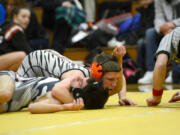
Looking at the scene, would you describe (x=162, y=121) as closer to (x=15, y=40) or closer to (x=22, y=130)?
(x=22, y=130)

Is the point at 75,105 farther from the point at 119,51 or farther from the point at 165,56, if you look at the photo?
the point at 165,56

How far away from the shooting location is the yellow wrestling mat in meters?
1.83

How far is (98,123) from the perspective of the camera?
2053 mm

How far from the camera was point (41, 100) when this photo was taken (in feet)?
8.95

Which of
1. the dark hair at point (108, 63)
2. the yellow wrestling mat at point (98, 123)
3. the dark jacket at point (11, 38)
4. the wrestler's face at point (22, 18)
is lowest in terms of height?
the yellow wrestling mat at point (98, 123)

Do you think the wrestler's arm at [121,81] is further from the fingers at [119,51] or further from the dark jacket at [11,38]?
the dark jacket at [11,38]

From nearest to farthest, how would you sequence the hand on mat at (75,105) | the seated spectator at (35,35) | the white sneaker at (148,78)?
the hand on mat at (75,105) < the white sneaker at (148,78) < the seated spectator at (35,35)

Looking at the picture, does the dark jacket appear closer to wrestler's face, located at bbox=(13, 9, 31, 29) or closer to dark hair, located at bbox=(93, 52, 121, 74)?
wrestler's face, located at bbox=(13, 9, 31, 29)

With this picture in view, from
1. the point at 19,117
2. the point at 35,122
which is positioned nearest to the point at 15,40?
the point at 19,117

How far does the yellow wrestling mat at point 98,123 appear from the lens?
5.99 ft

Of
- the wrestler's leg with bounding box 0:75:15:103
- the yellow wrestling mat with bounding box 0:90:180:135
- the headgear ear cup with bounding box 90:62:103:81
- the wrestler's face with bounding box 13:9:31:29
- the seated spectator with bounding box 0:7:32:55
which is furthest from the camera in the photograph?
the wrestler's face with bounding box 13:9:31:29

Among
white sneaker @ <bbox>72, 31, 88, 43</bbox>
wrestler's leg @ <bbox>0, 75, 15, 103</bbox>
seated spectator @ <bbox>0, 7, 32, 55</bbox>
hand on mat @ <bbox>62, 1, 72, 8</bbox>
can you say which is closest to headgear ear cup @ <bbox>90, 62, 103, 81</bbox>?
wrestler's leg @ <bbox>0, 75, 15, 103</bbox>

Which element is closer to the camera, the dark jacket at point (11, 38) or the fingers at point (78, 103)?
the fingers at point (78, 103)

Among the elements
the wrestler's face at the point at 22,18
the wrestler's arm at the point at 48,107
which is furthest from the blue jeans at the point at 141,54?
the wrestler's arm at the point at 48,107
